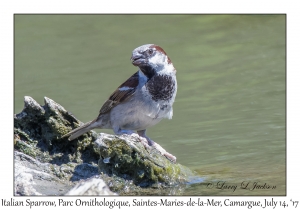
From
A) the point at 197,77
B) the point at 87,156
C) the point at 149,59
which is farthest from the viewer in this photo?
the point at 197,77

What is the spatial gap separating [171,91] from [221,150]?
6.79 feet

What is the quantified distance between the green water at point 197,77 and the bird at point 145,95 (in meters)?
1.05

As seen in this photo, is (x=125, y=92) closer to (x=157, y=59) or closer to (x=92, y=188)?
(x=157, y=59)

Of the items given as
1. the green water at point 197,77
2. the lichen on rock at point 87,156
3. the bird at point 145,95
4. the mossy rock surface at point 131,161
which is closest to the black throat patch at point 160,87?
the bird at point 145,95

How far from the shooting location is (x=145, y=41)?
17781 mm

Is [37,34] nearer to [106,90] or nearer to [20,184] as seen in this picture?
[106,90]

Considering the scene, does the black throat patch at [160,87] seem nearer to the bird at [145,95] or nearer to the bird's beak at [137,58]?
the bird at [145,95]

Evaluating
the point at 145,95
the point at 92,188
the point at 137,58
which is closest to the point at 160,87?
the point at 145,95

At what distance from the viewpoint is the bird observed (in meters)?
8.16

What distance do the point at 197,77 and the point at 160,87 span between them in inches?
263

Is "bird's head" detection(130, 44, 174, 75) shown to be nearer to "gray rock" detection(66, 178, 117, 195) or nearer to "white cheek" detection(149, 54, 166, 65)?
"white cheek" detection(149, 54, 166, 65)

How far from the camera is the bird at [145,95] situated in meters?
8.16

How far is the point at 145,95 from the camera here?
8.23m

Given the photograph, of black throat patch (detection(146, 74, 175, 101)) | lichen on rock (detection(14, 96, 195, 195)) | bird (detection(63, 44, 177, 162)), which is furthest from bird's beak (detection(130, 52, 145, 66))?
lichen on rock (detection(14, 96, 195, 195))
